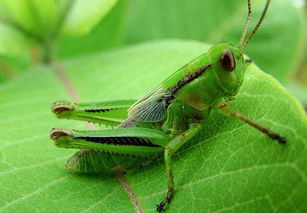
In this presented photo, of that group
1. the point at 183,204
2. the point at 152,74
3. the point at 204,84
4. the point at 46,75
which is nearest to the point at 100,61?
the point at 46,75

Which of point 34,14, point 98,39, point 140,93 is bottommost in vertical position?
point 140,93

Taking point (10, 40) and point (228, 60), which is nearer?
point (228, 60)

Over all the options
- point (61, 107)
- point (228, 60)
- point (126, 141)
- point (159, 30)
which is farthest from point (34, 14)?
point (228, 60)

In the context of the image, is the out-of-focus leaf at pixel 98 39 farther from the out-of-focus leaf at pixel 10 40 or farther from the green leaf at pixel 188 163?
the green leaf at pixel 188 163

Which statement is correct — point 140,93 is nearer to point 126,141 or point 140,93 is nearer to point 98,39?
point 126,141

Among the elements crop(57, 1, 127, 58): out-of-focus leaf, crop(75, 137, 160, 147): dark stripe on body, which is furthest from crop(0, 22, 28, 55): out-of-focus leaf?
crop(75, 137, 160, 147): dark stripe on body

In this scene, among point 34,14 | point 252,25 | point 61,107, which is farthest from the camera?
point 252,25

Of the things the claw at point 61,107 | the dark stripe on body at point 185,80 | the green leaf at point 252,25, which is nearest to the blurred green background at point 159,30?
the green leaf at point 252,25
